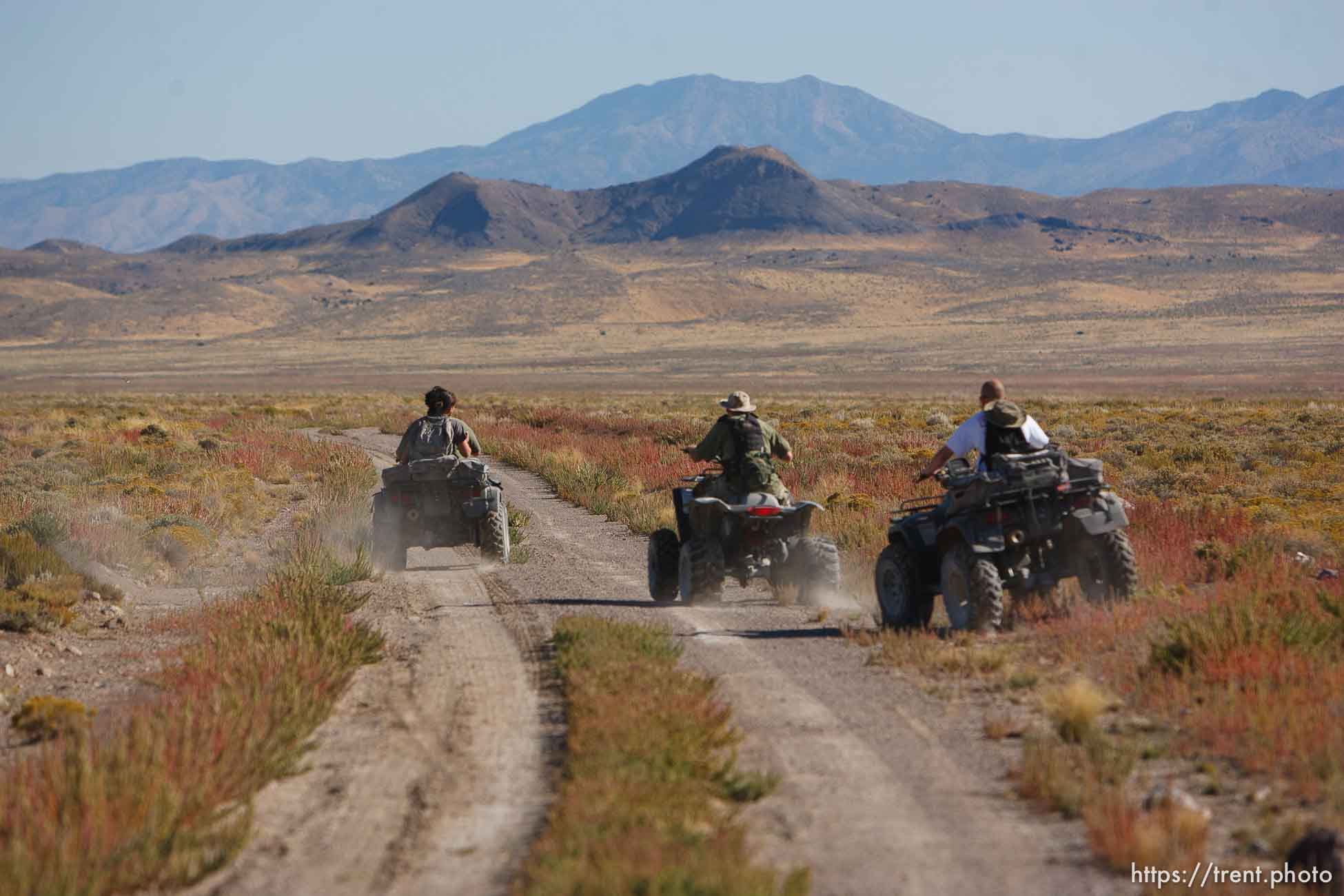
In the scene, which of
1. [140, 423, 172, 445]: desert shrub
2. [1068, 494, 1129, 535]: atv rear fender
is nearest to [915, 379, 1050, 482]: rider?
[1068, 494, 1129, 535]: atv rear fender

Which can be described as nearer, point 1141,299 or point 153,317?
point 1141,299

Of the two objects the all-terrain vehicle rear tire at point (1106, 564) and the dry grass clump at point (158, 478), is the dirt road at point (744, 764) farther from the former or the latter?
the dry grass clump at point (158, 478)

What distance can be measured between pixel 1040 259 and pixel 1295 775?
7557 inches

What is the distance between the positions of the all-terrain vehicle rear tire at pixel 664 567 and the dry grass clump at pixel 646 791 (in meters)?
3.29

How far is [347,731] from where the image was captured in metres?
7.88

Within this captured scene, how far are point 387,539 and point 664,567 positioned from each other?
4.14m

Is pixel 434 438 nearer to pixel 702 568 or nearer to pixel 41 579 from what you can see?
pixel 41 579

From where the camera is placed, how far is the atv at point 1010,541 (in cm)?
976

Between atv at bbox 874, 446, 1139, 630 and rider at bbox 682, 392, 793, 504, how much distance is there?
1650mm

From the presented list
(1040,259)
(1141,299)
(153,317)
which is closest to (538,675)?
(1141,299)

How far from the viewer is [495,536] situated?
1522cm

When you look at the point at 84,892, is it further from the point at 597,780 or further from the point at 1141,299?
the point at 1141,299

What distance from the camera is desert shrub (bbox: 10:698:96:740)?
26.3ft

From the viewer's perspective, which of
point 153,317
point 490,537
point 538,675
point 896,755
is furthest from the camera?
point 153,317
